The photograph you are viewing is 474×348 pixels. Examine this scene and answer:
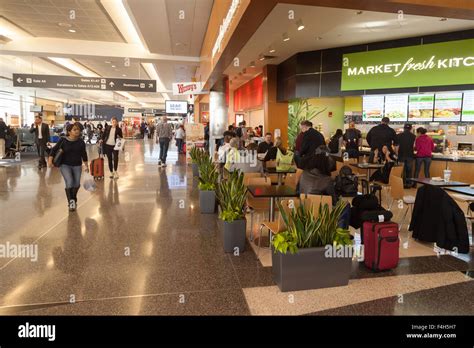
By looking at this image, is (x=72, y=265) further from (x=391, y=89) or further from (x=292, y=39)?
(x=391, y=89)

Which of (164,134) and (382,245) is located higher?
(164,134)

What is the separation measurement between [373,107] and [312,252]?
26.0 feet

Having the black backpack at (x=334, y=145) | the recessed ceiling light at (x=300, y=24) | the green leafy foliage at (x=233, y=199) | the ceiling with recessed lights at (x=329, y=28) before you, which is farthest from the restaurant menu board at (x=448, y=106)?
the green leafy foliage at (x=233, y=199)

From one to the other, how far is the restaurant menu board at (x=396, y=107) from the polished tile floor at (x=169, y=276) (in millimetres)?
5686

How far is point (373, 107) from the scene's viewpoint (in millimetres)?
9906

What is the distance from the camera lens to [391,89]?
29.8 feet

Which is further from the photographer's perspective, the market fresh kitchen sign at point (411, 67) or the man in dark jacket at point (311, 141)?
the market fresh kitchen sign at point (411, 67)

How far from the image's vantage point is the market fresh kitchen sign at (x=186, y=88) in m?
11.7

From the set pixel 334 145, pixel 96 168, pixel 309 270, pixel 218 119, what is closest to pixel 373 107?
pixel 334 145

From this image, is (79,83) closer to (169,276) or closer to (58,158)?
(58,158)

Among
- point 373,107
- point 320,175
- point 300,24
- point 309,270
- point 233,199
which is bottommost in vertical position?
point 309,270

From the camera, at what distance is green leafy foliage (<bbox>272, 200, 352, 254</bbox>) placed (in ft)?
10.4

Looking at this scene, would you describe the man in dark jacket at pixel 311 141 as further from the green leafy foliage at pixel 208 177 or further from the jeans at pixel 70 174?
the jeans at pixel 70 174
